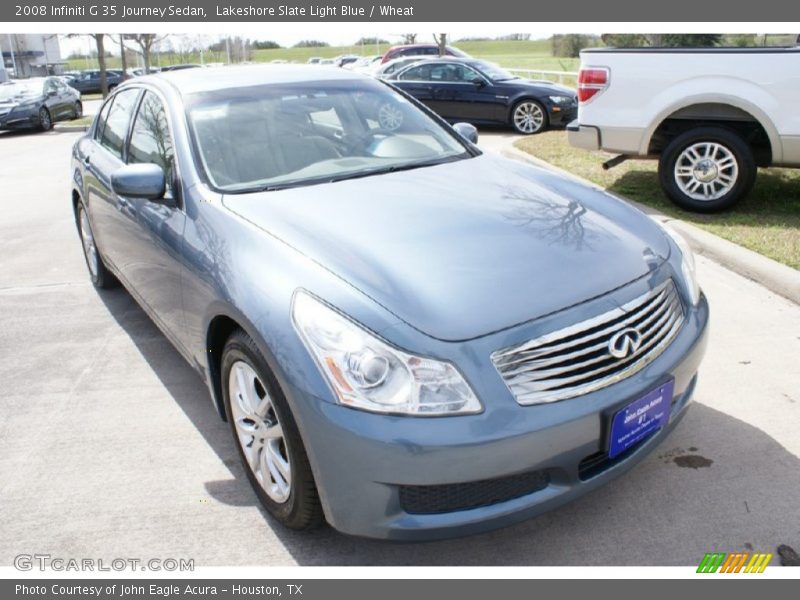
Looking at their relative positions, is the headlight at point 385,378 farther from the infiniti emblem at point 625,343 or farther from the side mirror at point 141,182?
the side mirror at point 141,182

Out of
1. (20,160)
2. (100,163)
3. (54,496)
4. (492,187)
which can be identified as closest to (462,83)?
(20,160)

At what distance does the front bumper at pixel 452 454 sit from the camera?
2.12 meters

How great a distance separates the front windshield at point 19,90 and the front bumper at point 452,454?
19.7m

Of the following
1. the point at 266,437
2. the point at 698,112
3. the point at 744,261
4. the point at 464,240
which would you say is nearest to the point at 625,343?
the point at 464,240

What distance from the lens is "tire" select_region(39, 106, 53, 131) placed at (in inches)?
733

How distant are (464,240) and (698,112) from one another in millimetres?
4600

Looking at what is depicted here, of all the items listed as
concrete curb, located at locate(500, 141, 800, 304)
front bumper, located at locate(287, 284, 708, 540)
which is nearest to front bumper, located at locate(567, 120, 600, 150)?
concrete curb, located at locate(500, 141, 800, 304)

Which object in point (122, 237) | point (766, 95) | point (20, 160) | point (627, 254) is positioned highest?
point (766, 95)

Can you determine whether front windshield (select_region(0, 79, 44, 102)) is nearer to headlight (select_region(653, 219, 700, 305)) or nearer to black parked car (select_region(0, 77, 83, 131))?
black parked car (select_region(0, 77, 83, 131))

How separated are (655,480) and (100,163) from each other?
12.1 ft

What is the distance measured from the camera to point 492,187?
3.28m

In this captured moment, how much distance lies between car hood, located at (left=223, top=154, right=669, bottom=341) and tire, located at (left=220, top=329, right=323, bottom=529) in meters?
0.45

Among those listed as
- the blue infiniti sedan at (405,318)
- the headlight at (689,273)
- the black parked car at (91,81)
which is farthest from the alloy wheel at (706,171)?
the black parked car at (91,81)

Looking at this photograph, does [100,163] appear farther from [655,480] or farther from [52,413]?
[655,480]
